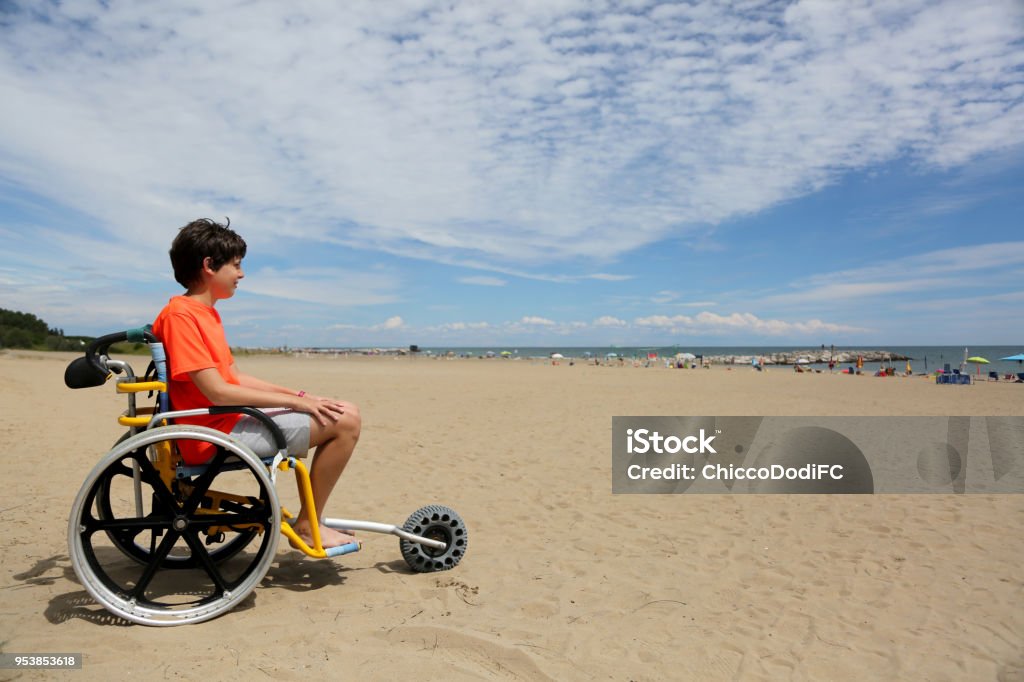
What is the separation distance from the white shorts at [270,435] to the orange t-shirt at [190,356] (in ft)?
0.23

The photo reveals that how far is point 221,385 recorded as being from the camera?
3047 mm

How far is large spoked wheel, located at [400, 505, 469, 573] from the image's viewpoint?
389 cm

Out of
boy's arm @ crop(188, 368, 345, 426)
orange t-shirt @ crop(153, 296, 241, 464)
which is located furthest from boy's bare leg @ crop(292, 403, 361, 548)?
orange t-shirt @ crop(153, 296, 241, 464)

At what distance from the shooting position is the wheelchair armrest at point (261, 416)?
3045mm

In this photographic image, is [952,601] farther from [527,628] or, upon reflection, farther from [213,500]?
[213,500]

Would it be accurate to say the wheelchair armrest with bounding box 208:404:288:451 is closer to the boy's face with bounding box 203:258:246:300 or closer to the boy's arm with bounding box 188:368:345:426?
the boy's arm with bounding box 188:368:345:426

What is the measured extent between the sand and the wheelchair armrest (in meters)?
0.86

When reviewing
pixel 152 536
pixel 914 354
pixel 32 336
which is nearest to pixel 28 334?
pixel 32 336

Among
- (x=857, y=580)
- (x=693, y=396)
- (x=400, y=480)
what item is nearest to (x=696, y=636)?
(x=857, y=580)

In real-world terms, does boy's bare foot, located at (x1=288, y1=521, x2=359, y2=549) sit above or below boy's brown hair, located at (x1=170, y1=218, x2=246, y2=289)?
below

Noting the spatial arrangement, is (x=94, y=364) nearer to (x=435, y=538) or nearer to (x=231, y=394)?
(x=231, y=394)

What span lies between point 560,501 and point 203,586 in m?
3.51

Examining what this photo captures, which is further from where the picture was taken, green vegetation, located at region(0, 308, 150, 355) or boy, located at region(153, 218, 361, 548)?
green vegetation, located at region(0, 308, 150, 355)

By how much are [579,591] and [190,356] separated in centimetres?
258
